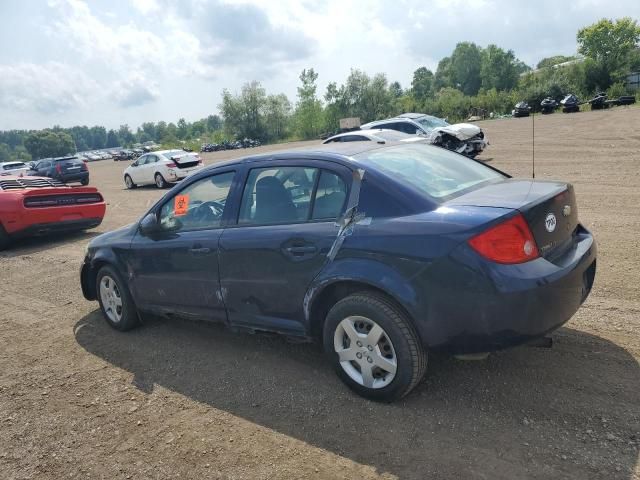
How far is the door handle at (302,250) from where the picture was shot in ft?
11.1

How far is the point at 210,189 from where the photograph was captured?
13.9ft

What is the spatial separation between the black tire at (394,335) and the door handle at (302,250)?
1.31 feet

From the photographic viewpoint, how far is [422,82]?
13425 cm

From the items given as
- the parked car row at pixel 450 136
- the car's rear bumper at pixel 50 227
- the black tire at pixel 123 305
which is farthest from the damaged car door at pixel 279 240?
the parked car row at pixel 450 136

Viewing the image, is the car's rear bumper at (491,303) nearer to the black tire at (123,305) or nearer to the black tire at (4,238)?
the black tire at (123,305)

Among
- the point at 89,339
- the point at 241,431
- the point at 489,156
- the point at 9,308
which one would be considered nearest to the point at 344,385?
the point at 241,431

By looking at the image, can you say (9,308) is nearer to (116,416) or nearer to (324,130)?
(116,416)

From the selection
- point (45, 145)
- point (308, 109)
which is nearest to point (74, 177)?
point (308, 109)

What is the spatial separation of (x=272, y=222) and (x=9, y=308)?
4.43 m

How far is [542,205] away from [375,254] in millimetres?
1056

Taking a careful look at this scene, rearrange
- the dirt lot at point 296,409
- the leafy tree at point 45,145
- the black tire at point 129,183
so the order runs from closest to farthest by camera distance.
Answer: the dirt lot at point 296,409 < the black tire at point 129,183 < the leafy tree at point 45,145

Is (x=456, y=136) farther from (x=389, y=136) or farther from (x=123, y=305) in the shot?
(x=123, y=305)

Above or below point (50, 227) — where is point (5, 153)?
above

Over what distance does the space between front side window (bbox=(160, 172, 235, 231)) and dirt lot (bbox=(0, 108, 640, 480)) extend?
44.0 inches
